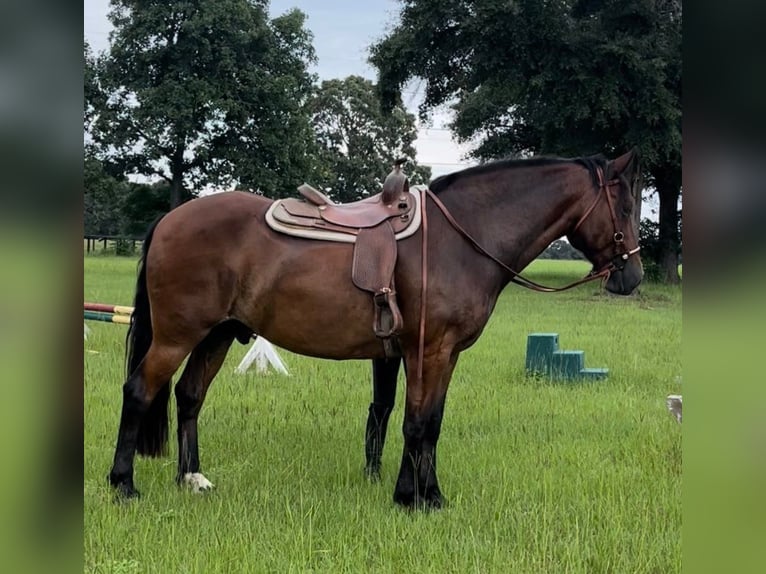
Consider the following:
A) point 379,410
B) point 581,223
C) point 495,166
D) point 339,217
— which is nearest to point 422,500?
point 379,410

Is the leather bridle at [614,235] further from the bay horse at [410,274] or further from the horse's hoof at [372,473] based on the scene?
the horse's hoof at [372,473]

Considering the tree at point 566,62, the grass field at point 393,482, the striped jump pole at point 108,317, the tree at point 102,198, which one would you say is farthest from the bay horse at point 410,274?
the tree at point 566,62

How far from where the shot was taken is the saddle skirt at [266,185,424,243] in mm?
3639

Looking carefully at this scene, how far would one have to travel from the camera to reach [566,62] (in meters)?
16.7

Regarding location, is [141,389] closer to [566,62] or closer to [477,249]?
[477,249]

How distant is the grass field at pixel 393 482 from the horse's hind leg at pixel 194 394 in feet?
0.52

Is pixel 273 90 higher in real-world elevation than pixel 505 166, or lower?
higher

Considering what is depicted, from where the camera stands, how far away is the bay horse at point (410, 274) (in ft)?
11.8

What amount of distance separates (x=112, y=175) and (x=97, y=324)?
16220 millimetres

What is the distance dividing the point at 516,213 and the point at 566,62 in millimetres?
14621

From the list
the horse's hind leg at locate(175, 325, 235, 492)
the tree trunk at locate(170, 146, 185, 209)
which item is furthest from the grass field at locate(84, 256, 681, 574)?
the tree trunk at locate(170, 146, 185, 209)
